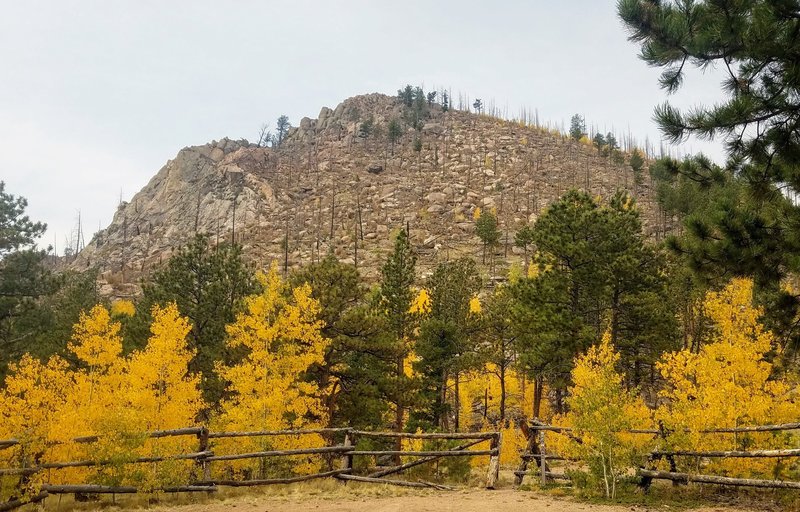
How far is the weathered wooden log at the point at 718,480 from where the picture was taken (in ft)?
28.7

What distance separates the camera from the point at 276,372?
59.4 feet

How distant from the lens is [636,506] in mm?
9789

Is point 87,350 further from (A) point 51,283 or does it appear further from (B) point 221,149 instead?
(B) point 221,149

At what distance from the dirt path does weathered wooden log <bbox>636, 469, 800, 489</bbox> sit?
2.19 ft

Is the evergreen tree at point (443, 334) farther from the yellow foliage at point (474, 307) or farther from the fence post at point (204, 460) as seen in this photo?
the fence post at point (204, 460)

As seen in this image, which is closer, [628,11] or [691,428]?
[628,11]

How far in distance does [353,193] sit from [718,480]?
9701 cm

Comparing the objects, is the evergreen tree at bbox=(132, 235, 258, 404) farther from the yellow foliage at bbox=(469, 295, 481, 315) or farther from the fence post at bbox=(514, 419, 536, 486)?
the fence post at bbox=(514, 419, 536, 486)

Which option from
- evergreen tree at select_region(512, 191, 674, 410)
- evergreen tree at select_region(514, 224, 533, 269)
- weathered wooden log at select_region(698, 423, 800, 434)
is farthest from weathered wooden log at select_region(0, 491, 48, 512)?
evergreen tree at select_region(514, 224, 533, 269)

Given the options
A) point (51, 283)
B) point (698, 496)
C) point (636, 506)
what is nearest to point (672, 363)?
point (698, 496)

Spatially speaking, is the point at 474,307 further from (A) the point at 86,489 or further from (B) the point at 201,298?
(A) the point at 86,489

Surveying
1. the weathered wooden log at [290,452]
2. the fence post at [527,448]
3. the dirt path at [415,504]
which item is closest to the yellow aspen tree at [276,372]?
the weathered wooden log at [290,452]

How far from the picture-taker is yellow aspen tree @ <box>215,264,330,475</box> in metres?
17.5

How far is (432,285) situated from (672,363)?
1447cm
